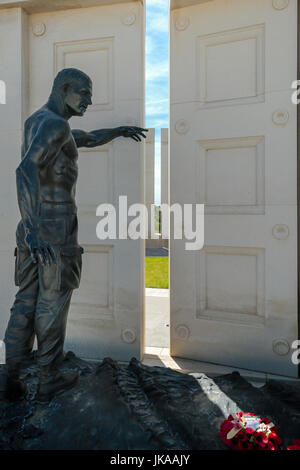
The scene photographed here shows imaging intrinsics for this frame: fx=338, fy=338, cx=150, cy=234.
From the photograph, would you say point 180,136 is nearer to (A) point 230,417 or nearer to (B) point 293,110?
(B) point 293,110

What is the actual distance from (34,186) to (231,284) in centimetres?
222

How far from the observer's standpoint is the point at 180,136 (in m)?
3.48

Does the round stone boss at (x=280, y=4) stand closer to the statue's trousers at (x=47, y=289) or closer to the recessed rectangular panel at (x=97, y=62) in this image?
the recessed rectangular panel at (x=97, y=62)

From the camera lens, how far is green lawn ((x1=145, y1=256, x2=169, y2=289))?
7.15 metres

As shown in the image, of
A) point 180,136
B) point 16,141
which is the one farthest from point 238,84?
point 16,141

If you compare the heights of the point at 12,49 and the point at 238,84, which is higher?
the point at 12,49

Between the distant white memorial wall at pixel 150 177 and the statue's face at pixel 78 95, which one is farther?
the distant white memorial wall at pixel 150 177

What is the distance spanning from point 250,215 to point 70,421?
2.32 m

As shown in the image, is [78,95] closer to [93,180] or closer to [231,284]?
[93,180]

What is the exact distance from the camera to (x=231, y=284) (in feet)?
11.1

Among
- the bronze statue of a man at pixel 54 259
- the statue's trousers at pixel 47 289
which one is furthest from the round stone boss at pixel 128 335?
the statue's trousers at pixel 47 289

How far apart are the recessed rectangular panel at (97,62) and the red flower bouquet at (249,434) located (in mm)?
3014

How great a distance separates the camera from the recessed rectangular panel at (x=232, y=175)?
325 centimetres

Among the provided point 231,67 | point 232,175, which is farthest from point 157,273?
point 231,67
